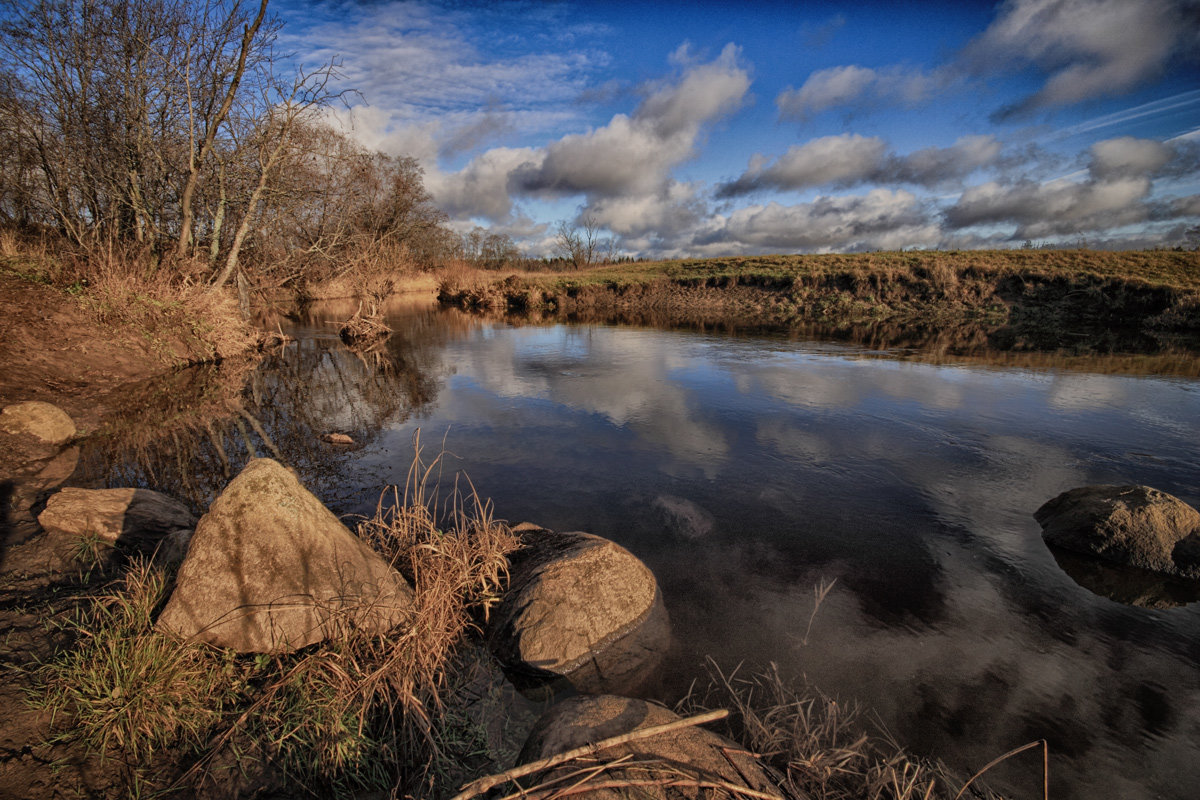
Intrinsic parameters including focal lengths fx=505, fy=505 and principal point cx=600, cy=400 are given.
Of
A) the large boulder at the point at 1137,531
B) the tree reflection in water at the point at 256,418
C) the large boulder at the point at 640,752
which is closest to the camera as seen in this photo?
the large boulder at the point at 640,752

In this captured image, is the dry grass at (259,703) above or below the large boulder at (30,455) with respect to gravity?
below

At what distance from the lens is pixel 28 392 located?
357 inches

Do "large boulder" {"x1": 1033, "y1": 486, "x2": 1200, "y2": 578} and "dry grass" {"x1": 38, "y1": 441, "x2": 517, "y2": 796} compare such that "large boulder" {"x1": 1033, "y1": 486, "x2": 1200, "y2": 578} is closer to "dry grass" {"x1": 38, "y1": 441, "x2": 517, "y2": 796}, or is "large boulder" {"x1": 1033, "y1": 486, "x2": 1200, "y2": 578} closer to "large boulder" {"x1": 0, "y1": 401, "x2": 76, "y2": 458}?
"dry grass" {"x1": 38, "y1": 441, "x2": 517, "y2": 796}

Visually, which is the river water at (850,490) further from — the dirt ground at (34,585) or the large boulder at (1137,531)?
the dirt ground at (34,585)

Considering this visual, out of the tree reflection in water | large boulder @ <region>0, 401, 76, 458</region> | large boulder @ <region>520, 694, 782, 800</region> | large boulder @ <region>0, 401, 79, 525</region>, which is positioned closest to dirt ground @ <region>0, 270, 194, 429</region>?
the tree reflection in water

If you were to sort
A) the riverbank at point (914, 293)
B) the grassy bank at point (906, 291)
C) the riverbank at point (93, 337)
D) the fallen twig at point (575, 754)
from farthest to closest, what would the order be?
1. the grassy bank at point (906, 291)
2. the riverbank at point (914, 293)
3. the riverbank at point (93, 337)
4. the fallen twig at point (575, 754)

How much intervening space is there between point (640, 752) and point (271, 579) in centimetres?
265

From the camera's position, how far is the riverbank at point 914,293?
79.9 ft

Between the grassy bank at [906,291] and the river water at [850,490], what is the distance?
1305 cm

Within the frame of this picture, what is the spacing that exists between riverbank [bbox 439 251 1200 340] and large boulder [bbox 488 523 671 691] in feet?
69.2

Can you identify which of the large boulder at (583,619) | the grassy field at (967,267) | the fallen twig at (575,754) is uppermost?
the grassy field at (967,267)

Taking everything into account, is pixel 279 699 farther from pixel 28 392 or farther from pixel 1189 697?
pixel 28 392

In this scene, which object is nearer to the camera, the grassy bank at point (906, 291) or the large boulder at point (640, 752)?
the large boulder at point (640, 752)

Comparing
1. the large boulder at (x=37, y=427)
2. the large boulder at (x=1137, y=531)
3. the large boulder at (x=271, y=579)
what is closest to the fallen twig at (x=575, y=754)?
the large boulder at (x=271, y=579)
